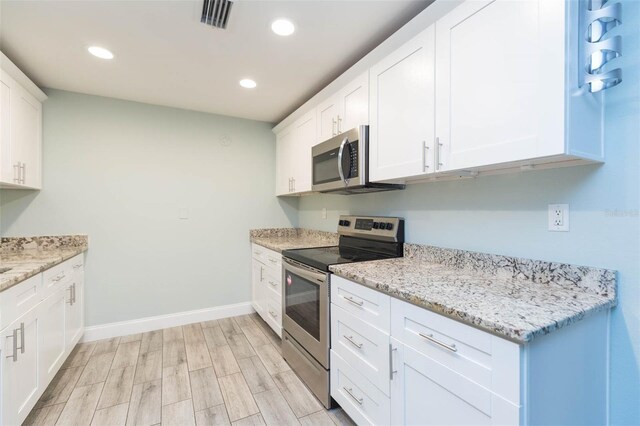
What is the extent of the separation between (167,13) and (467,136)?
1719 millimetres

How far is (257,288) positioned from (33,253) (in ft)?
6.17

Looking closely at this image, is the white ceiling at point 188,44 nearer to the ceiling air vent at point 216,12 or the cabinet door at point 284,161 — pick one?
the ceiling air vent at point 216,12

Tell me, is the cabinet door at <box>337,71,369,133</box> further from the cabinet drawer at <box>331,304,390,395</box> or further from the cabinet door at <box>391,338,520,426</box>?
the cabinet door at <box>391,338,520,426</box>

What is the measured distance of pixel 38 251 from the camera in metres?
2.42

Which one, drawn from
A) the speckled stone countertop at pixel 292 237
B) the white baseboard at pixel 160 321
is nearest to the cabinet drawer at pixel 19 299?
the white baseboard at pixel 160 321

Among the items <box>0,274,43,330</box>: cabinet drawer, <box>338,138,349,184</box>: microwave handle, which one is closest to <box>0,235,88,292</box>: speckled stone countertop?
<box>0,274,43,330</box>: cabinet drawer

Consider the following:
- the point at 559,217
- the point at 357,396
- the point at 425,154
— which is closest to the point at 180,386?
the point at 357,396

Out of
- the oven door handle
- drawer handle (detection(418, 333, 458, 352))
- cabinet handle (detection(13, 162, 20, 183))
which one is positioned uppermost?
cabinet handle (detection(13, 162, 20, 183))

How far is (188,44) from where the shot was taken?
1.89 m

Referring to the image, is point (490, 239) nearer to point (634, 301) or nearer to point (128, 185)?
point (634, 301)

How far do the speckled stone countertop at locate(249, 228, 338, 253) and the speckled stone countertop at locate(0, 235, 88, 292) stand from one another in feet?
5.11

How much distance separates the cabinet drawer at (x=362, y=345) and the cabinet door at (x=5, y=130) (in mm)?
2420

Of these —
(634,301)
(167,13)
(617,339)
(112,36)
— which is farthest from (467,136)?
(112,36)

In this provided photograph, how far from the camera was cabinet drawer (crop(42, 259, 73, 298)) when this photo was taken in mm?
1841
